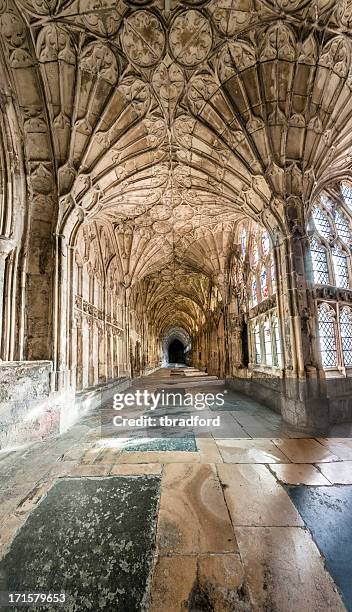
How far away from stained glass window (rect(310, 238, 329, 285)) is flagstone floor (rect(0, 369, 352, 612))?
4.31 m

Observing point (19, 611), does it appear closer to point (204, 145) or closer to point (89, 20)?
point (89, 20)

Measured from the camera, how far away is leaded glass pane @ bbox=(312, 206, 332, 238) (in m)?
7.63

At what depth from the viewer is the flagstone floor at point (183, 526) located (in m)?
1.73

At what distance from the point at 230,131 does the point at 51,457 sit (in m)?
7.96

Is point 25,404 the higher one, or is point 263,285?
point 263,285

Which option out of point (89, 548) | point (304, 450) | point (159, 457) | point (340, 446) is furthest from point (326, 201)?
point (89, 548)

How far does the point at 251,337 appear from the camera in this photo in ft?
35.3

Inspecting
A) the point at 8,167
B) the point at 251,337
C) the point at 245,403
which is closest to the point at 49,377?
the point at 8,167

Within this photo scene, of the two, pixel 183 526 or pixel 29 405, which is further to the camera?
pixel 29 405

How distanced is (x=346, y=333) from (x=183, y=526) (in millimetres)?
6514

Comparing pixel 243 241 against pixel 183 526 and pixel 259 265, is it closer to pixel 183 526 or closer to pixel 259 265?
pixel 259 265

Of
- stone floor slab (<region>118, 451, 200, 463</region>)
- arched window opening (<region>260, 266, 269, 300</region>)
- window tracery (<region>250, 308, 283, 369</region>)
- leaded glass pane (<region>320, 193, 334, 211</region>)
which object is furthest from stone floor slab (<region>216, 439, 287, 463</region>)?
leaded glass pane (<region>320, 193, 334, 211</region>)

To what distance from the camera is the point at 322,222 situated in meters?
7.73

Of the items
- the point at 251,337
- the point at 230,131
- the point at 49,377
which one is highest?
the point at 230,131
